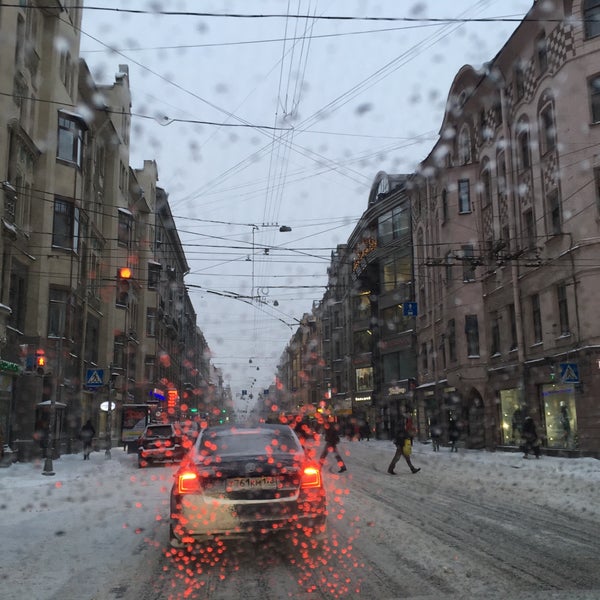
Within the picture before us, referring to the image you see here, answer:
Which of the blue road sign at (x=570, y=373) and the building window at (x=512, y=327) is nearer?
the blue road sign at (x=570, y=373)

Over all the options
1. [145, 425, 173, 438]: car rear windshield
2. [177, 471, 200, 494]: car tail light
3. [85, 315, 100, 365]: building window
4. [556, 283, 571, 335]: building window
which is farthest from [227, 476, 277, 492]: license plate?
[85, 315, 100, 365]: building window

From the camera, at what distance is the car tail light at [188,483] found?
7121 millimetres

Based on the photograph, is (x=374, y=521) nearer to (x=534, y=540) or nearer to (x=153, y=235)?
(x=534, y=540)

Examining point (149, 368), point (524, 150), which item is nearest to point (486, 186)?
point (524, 150)

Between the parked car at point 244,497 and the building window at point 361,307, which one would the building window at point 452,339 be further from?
the parked car at point 244,497

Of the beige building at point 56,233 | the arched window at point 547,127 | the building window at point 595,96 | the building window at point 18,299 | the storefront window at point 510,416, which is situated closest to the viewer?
the beige building at point 56,233

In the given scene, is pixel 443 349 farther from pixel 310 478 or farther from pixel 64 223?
pixel 310 478

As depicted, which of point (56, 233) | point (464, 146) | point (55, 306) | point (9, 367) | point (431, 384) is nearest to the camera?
point (9, 367)

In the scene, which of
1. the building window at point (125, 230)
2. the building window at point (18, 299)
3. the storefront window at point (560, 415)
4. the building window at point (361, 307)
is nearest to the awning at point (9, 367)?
the building window at point (18, 299)

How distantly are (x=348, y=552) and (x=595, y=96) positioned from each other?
21.7 m

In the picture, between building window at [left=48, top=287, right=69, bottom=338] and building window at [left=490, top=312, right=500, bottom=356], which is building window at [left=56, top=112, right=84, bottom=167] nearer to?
building window at [left=48, top=287, right=69, bottom=338]

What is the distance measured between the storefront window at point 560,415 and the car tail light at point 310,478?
61.9 feet

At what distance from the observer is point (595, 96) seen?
23.7 metres

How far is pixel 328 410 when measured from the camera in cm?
7788
